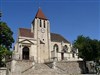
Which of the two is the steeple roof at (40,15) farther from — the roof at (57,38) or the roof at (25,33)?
the roof at (57,38)

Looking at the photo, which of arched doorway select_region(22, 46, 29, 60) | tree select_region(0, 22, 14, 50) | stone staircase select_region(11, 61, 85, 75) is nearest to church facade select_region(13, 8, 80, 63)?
arched doorway select_region(22, 46, 29, 60)

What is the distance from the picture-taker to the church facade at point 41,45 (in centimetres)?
5194

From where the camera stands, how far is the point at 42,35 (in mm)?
56906

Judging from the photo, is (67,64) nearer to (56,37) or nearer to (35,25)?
(35,25)

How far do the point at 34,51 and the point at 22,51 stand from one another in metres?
3.36

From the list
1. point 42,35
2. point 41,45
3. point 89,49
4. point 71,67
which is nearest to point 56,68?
point 71,67

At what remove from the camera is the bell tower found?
54.5m

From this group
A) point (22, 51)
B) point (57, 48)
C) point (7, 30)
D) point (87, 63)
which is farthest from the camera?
point (57, 48)

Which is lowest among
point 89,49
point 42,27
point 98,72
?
point 98,72

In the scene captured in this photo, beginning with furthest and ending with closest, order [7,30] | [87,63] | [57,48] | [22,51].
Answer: [57,48], [22,51], [7,30], [87,63]

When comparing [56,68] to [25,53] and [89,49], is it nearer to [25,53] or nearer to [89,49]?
[89,49]

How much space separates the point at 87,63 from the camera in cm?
3856

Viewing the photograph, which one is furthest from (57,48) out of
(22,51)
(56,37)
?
(22,51)

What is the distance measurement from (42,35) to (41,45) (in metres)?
3.40
